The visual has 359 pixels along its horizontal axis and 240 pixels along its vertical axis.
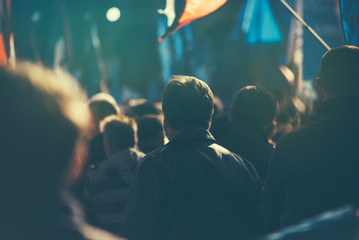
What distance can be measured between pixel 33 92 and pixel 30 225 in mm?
341

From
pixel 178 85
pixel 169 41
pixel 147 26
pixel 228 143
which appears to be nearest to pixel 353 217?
pixel 178 85

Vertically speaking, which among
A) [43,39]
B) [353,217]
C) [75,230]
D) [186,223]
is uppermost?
[43,39]

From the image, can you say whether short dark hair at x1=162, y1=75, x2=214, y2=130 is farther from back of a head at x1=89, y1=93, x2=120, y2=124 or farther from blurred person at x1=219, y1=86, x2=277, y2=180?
back of a head at x1=89, y1=93, x2=120, y2=124

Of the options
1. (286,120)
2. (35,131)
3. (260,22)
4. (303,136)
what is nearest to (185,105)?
(303,136)

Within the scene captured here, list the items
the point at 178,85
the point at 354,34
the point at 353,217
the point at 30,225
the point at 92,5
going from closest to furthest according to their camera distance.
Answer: the point at 30,225 < the point at 353,217 < the point at 178,85 < the point at 354,34 < the point at 92,5

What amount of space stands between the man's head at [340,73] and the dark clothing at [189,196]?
0.69 m

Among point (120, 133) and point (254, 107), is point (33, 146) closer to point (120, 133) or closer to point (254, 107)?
point (120, 133)

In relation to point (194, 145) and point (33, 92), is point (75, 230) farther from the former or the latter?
point (194, 145)

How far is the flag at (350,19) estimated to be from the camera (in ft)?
12.8

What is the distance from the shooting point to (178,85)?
2746 millimetres

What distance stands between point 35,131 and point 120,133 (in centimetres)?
240

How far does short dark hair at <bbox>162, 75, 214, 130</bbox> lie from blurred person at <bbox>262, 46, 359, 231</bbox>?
0.44 m

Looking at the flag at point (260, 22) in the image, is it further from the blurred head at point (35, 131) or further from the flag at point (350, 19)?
the blurred head at point (35, 131)

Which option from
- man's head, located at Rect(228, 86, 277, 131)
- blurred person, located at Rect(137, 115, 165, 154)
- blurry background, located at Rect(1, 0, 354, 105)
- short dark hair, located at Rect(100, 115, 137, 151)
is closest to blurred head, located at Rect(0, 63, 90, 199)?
short dark hair, located at Rect(100, 115, 137, 151)
